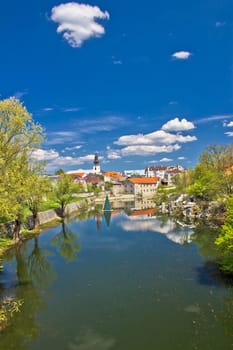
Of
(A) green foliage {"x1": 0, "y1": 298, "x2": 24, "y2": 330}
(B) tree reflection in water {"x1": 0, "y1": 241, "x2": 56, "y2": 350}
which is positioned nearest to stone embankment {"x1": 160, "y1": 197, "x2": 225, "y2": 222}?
(B) tree reflection in water {"x1": 0, "y1": 241, "x2": 56, "y2": 350}

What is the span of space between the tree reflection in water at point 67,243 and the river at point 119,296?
181 millimetres

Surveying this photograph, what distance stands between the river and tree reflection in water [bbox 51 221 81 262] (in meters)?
0.18

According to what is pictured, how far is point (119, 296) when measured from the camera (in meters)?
14.8

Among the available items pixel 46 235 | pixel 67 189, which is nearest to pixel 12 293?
pixel 46 235

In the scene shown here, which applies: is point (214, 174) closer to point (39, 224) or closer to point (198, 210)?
point (198, 210)

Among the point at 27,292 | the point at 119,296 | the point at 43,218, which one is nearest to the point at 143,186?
the point at 43,218

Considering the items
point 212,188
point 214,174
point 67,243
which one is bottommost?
point 67,243

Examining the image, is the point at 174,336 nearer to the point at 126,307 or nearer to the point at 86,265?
the point at 126,307

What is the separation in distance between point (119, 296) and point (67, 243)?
48.4ft

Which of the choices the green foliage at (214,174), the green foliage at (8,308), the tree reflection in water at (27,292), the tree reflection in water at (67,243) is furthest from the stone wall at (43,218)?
the green foliage at (214,174)

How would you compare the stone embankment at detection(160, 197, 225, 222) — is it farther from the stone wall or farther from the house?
the house

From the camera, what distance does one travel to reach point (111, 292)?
1538 centimetres

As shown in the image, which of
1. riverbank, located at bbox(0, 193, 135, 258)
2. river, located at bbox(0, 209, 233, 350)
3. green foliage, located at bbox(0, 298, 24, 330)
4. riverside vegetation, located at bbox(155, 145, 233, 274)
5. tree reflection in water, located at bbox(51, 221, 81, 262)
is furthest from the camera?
riverside vegetation, located at bbox(155, 145, 233, 274)

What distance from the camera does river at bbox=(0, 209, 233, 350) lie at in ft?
36.3
